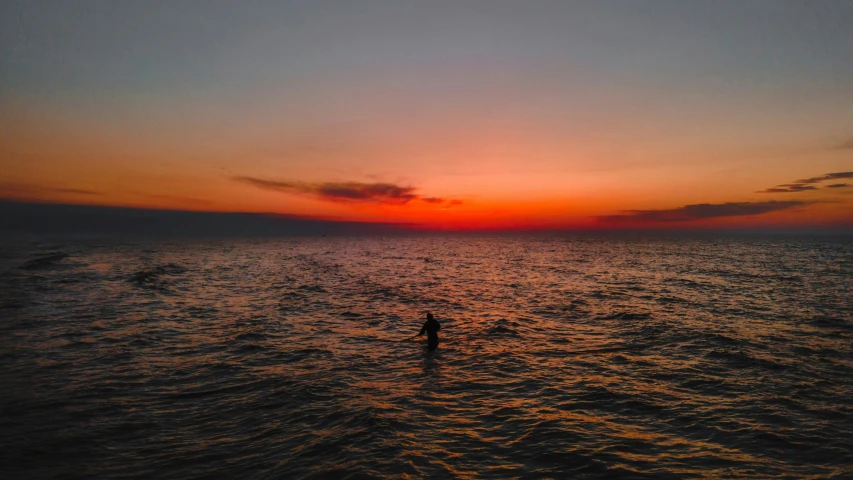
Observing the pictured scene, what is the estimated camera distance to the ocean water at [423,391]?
12.4 metres

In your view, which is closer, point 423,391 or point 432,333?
point 423,391

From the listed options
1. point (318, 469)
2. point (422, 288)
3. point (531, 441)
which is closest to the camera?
point (318, 469)

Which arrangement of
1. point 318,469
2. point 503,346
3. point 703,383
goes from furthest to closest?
point 503,346, point 703,383, point 318,469

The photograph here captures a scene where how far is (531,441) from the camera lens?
13.7 m

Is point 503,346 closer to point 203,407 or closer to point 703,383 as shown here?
point 703,383

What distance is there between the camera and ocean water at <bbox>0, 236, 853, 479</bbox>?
1243 centimetres

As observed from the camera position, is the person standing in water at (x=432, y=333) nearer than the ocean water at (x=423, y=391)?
No

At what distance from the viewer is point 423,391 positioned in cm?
1822

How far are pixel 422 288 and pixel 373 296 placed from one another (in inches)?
384

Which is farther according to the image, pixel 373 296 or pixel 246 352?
pixel 373 296

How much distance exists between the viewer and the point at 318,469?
39.2 ft

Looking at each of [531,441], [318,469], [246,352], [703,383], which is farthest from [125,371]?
[703,383]

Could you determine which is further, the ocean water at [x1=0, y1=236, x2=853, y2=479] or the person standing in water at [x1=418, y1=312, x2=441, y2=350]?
the person standing in water at [x1=418, y1=312, x2=441, y2=350]

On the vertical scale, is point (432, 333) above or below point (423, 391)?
above
